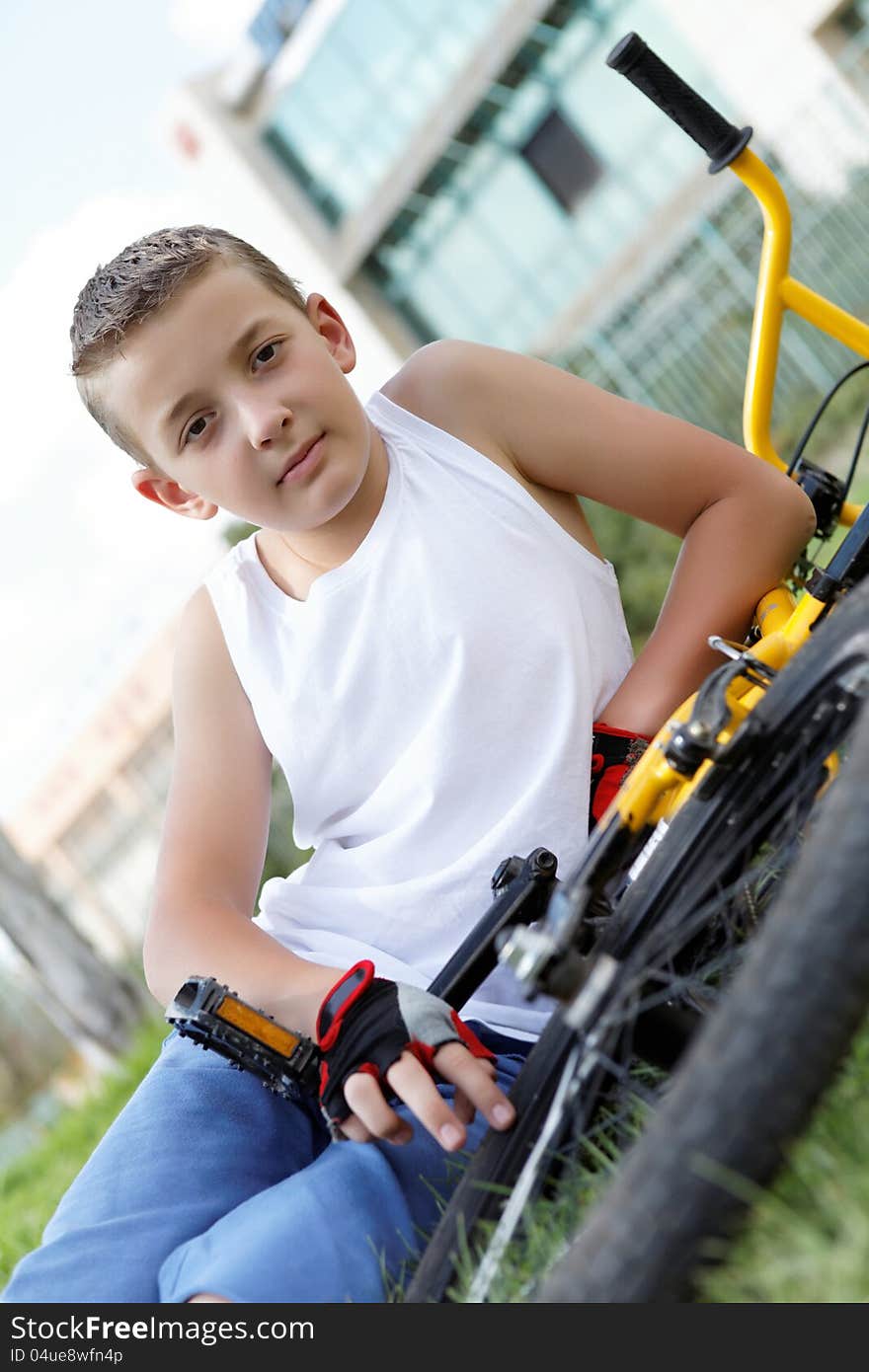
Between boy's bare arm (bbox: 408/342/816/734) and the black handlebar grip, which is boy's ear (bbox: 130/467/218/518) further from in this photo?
the black handlebar grip

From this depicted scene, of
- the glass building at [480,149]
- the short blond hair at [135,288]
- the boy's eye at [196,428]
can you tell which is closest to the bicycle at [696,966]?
Result: the boy's eye at [196,428]

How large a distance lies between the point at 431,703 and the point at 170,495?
47 cm

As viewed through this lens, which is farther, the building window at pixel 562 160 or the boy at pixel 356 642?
the building window at pixel 562 160

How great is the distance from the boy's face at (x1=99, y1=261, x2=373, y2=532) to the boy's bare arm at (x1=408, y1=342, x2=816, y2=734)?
24cm

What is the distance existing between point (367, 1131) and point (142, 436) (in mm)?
891

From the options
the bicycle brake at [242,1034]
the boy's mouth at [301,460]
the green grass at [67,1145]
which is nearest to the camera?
the bicycle brake at [242,1034]

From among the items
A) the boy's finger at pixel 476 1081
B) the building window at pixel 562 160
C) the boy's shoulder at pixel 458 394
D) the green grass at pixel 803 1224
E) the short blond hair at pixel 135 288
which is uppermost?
the building window at pixel 562 160

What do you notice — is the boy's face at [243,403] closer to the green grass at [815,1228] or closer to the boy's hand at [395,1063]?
the boy's hand at [395,1063]

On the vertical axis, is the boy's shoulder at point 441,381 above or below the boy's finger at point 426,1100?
above

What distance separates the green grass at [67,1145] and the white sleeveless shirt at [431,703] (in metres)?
2.03

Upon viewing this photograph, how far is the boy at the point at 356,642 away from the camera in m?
1.52

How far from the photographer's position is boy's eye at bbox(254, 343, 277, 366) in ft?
5.19

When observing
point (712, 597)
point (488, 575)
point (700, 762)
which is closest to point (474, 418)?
point (488, 575)

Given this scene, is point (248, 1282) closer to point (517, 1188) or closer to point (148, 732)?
point (517, 1188)
